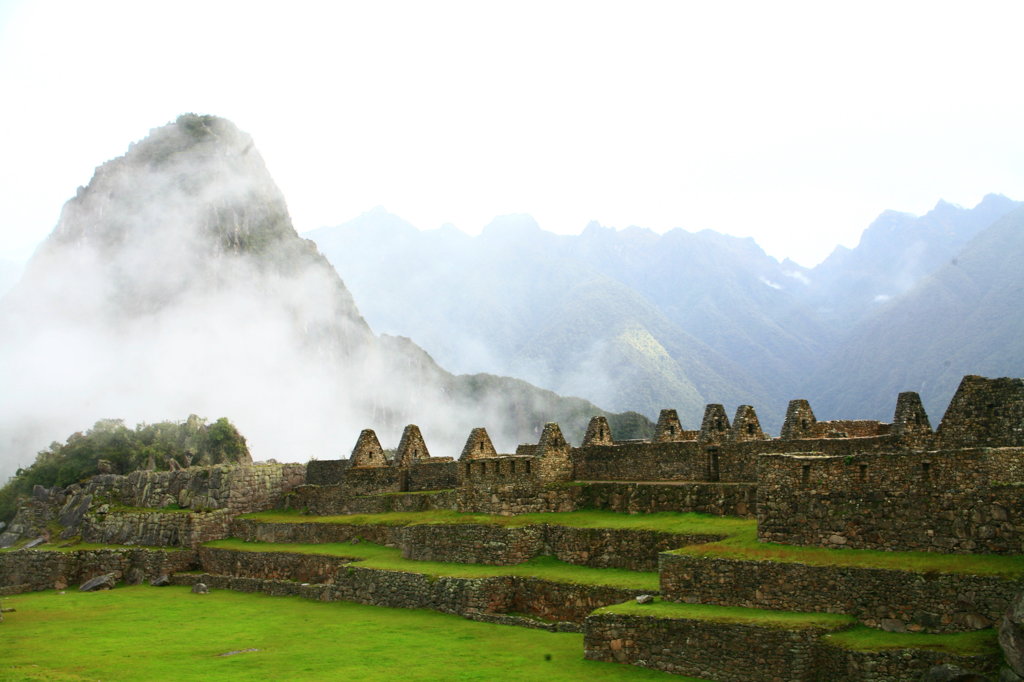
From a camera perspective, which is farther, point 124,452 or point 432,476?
point 124,452

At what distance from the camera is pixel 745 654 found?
1462cm

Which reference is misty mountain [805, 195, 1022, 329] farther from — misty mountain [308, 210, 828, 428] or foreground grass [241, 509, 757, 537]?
foreground grass [241, 509, 757, 537]

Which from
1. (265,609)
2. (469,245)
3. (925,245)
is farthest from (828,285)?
(265,609)

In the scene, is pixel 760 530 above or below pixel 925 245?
below

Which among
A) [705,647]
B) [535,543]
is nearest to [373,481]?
[535,543]

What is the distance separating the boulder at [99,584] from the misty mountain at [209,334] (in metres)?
39.7

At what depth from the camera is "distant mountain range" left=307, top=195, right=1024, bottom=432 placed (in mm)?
51312

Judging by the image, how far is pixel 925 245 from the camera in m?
67.7

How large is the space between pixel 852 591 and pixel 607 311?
6316cm

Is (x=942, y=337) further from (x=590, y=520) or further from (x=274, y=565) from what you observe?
(x=274, y=565)

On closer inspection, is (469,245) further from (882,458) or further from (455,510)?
(882,458)

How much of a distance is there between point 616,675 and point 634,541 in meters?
5.45

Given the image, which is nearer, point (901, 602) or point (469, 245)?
point (901, 602)

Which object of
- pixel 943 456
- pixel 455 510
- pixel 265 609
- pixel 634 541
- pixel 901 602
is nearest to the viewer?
pixel 901 602
